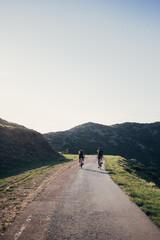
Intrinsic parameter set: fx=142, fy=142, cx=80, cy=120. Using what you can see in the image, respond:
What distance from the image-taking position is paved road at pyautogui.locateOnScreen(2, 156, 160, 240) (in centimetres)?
464

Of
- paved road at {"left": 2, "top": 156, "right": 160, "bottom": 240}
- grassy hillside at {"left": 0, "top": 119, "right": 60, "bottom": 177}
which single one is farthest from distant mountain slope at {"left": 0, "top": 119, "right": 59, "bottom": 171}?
paved road at {"left": 2, "top": 156, "right": 160, "bottom": 240}

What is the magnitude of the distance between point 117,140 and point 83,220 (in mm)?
148073

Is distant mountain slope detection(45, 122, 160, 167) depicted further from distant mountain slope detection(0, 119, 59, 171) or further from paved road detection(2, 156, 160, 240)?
paved road detection(2, 156, 160, 240)

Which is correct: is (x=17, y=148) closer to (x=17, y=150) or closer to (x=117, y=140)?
(x=17, y=150)

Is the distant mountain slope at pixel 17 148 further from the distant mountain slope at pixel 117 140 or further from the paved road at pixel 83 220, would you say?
the distant mountain slope at pixel 117 140

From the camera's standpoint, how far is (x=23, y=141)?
1196 inches

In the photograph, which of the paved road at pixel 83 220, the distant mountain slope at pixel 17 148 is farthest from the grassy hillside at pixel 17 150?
the paved road at pixel 83 220

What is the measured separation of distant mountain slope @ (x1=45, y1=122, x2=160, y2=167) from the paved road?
98.6m

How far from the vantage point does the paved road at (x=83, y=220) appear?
4641 millimetres

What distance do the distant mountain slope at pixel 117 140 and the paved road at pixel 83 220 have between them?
9860 cm

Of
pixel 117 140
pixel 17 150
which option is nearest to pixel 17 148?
pixel 17 150

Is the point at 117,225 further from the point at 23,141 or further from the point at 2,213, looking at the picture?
the point at 23,141

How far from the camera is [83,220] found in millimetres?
5562

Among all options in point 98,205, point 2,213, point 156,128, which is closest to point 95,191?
point 98,205
